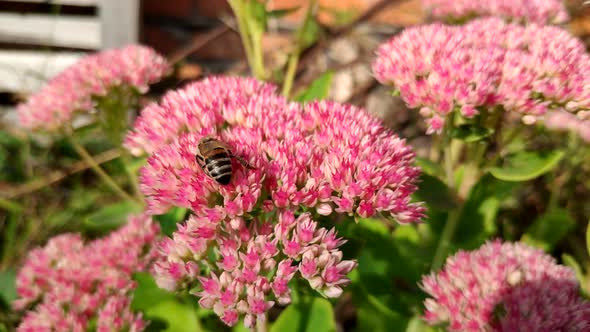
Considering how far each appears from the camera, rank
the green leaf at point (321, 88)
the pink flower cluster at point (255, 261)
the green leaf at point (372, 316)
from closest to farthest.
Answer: the pink flower cluster at point (255, 261) < the green leaf at point (372, 316) < the green leaf at point (321, 88)

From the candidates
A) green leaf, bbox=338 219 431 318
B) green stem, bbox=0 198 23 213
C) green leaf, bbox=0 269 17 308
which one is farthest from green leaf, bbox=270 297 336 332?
green stem, bbox=0 198 23 213

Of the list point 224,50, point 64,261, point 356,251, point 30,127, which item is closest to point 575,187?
point 356,251

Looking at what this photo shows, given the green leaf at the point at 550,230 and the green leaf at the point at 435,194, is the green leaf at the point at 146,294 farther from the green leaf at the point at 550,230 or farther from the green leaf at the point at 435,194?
the green leaf at the point at 550,230

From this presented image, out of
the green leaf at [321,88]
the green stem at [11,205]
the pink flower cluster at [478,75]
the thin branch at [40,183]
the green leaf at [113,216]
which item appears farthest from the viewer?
the thin branch at [40,183]

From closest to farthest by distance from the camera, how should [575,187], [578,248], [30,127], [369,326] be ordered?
[369,326] < [30,127] < [578,248] < [575,187]

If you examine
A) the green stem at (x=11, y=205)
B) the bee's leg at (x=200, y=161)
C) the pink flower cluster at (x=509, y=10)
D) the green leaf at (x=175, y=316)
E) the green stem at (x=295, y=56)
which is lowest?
the green stem at (x=11, y=205)

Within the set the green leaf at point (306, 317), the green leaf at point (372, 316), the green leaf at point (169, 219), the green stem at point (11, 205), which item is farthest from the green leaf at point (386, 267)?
the green stem at point (11, 205)

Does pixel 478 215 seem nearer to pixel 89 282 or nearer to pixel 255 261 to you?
pixel 255 261

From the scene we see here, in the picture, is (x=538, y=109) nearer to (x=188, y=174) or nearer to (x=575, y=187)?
(x=188, y=174)
